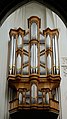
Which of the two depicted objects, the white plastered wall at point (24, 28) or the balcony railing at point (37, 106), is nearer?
the balcony railing at point (37, 106)

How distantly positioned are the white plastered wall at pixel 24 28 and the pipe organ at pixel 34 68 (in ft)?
0.97

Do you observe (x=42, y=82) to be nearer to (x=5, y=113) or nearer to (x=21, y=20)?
(x=5, y=113)

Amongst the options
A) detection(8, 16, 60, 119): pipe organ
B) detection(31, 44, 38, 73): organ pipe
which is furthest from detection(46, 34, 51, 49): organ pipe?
detection(31, 44, 38, 73): organ pipe

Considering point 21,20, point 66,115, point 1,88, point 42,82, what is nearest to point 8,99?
point 1,88

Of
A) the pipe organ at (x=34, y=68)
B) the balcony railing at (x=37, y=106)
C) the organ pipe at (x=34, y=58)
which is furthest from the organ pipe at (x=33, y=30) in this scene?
the balcony railing at (x=37, y=106)

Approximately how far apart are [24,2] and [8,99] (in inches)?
281

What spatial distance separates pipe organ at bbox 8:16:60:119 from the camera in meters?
12.0

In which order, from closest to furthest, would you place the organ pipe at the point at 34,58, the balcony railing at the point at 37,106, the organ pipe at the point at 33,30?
the balcony railing at the point at 37,106
the organ pipe at the point at 34,58
the organ pipe at the point at 33,30

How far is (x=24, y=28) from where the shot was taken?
47.7 ft

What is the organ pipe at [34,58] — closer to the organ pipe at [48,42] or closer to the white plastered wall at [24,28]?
the organ pipe at [48,42]

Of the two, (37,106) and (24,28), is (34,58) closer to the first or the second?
(24,28)

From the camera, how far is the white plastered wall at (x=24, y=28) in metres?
12.6

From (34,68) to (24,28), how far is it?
2.44 metres

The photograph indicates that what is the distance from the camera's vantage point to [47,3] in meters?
6.00
